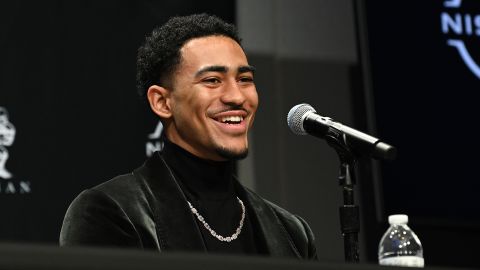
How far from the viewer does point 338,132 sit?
6.15ft

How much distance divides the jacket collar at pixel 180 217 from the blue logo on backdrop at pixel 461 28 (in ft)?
5.79

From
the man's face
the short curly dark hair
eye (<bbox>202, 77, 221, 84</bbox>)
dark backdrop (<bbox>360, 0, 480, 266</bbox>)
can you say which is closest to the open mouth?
the man's face

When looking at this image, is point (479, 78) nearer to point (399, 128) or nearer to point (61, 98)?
point (399, 128)

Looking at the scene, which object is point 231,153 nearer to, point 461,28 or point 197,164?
point 197,164

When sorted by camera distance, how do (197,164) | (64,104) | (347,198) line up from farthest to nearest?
(64,104)
(197,164)
(347,198)

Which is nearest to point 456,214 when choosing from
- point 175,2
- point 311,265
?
point 175,2

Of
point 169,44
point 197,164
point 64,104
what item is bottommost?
point 197,164

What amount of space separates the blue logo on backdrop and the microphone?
2104 mm

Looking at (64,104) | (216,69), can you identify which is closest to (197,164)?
(216,69)

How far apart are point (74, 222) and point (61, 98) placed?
4.82ft

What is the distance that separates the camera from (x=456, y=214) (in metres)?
3.78

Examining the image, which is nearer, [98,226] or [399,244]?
[98,226]

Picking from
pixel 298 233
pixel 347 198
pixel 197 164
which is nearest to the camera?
pixel 347 198

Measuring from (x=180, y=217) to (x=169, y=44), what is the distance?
0.50m
